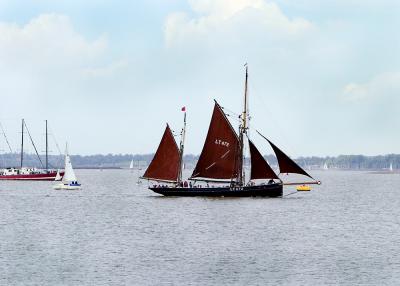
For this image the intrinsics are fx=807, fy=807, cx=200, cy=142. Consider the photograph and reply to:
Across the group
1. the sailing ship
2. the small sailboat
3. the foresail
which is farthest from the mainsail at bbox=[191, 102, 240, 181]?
the small sailboat

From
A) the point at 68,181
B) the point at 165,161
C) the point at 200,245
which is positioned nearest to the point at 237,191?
the point at 165,161

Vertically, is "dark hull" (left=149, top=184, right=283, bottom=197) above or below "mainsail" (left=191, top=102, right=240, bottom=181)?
below

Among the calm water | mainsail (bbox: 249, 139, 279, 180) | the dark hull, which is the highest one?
mainsail (bbox: 249, 139, 279, 180)

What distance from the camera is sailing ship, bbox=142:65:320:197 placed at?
106250 millimetres

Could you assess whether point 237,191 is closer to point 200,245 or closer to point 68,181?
point 200,245

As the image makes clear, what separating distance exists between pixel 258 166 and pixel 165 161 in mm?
13179

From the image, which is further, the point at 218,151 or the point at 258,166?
the point at 258,166

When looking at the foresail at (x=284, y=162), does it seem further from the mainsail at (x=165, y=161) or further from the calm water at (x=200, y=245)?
the mainsail at (x=165, y=161)

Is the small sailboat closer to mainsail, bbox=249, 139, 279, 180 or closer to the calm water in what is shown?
the calm water

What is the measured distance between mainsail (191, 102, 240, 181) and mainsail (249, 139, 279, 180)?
2309 millimetres

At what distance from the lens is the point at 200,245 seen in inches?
2516

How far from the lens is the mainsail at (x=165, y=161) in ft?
364

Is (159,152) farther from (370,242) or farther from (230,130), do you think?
(370,242)

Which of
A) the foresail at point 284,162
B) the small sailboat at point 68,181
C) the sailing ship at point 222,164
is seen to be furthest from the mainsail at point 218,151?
the small sailboat at point 68,181
